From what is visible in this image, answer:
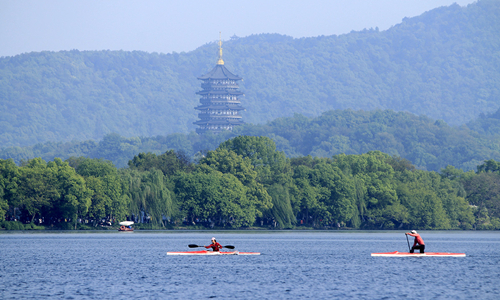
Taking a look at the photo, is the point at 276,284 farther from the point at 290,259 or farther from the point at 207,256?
the point at 207,256

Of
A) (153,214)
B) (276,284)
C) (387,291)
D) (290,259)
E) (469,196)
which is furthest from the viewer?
(469,196)

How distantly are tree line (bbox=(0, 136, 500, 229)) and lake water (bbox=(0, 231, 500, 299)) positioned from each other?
17.9m

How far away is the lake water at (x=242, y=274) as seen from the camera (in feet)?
129

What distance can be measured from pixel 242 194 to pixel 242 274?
53502 millimetres

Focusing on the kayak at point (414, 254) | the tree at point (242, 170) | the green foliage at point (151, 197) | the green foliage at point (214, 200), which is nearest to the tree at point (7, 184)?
the green foliage at point (151, 197)

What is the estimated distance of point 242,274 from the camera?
48094 mm

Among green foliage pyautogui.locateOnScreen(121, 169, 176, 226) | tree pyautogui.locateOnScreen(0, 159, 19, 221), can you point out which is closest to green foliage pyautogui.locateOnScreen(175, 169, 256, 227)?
green foliage pyautogui.locateOnScreen(121, 169, 176, 226)

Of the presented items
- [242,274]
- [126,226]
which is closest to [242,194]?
[126,226]

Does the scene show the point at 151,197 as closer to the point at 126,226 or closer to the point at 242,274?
the point at 126,226

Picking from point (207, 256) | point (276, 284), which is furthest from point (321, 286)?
point (207, 256)

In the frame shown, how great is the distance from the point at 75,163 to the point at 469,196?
60.3 metres

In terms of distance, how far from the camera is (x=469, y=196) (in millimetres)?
120312

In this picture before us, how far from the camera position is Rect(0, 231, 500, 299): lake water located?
3939 cm

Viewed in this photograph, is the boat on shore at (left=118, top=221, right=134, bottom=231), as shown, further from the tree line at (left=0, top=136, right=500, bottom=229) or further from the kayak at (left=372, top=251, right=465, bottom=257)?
the kayak at (left=372, top=251, right=465, bottom=257)
